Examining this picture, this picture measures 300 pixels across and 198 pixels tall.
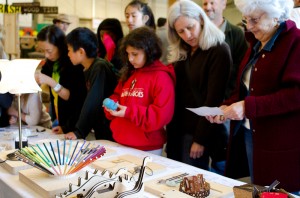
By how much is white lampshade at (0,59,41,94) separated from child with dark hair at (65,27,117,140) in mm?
Answer: 522

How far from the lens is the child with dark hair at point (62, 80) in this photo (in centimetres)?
217

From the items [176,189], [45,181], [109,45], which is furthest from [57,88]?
[176,189]

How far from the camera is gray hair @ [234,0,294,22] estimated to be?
1333 millimetres

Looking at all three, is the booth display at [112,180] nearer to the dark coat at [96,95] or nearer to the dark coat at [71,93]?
the dark coat at [96,95]

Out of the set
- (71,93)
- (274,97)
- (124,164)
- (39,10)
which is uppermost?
(39,10)

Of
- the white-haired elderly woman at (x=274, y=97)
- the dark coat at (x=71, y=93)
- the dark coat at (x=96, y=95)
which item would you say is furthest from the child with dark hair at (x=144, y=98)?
the dark coat at (x=71, y=93)

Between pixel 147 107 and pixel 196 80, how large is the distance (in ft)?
0.96

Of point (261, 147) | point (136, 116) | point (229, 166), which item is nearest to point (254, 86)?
point (261, 147)

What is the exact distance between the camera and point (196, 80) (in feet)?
5.69

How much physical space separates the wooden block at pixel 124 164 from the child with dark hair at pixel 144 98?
8.1 inches

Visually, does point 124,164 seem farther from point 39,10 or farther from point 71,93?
point 39,10

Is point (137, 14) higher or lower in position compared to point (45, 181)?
higher

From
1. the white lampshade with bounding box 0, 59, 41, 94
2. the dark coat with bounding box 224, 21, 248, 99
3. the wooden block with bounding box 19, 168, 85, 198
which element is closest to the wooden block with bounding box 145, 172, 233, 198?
the wooden block with bounding box 19, 168, 85, 198

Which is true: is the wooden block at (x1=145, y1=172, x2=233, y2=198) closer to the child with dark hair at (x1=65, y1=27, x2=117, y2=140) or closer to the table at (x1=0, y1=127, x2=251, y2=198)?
the table at (x1=0, y1=127, x2=251, y2=198)
